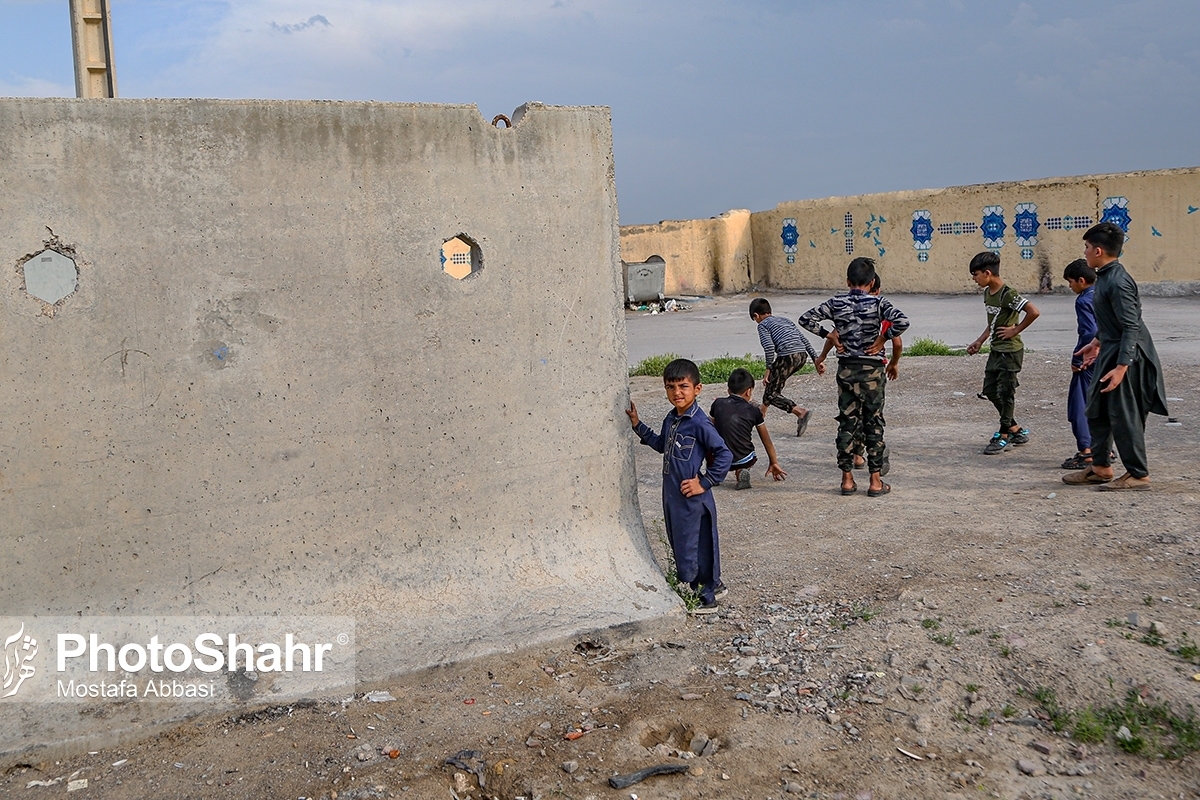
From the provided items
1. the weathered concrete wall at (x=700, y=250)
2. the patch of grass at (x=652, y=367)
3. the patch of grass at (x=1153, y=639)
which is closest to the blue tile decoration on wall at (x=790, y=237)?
the weathered concrete wall at (x=700, y=250)

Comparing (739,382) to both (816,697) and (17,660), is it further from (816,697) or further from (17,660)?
(17,660)

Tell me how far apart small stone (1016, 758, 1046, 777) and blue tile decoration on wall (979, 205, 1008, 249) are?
58.6ft

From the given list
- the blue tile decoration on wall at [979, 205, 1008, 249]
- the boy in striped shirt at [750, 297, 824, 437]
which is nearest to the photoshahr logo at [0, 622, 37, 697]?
the boy in striped shirt at [750, 297, 824, 437]

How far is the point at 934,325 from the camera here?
16062mm

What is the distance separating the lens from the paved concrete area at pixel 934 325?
12.8 metres

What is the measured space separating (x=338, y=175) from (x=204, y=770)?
2142mm

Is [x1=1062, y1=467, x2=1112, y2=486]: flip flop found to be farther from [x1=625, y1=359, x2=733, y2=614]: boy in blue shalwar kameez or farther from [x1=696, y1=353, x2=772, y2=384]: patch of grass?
[x1=696, y1=353, x2=772, y2=384]: patch of grass

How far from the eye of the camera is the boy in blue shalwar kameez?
4.36 metres

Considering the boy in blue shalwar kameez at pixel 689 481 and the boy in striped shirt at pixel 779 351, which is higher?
the boy in striped shirt at pixel 779 351

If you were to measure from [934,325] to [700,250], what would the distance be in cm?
956

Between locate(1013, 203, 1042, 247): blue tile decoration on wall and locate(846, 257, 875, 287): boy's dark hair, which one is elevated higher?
locate(1013, 203, 1042, 247): blue tile decoration on wall

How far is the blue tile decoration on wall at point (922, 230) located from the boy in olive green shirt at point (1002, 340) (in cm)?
1421

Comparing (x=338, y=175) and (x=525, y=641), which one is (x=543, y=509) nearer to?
(x=525, y=641)

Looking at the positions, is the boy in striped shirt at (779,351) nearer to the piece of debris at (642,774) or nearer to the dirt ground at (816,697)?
the dirt ground at (816,697)
